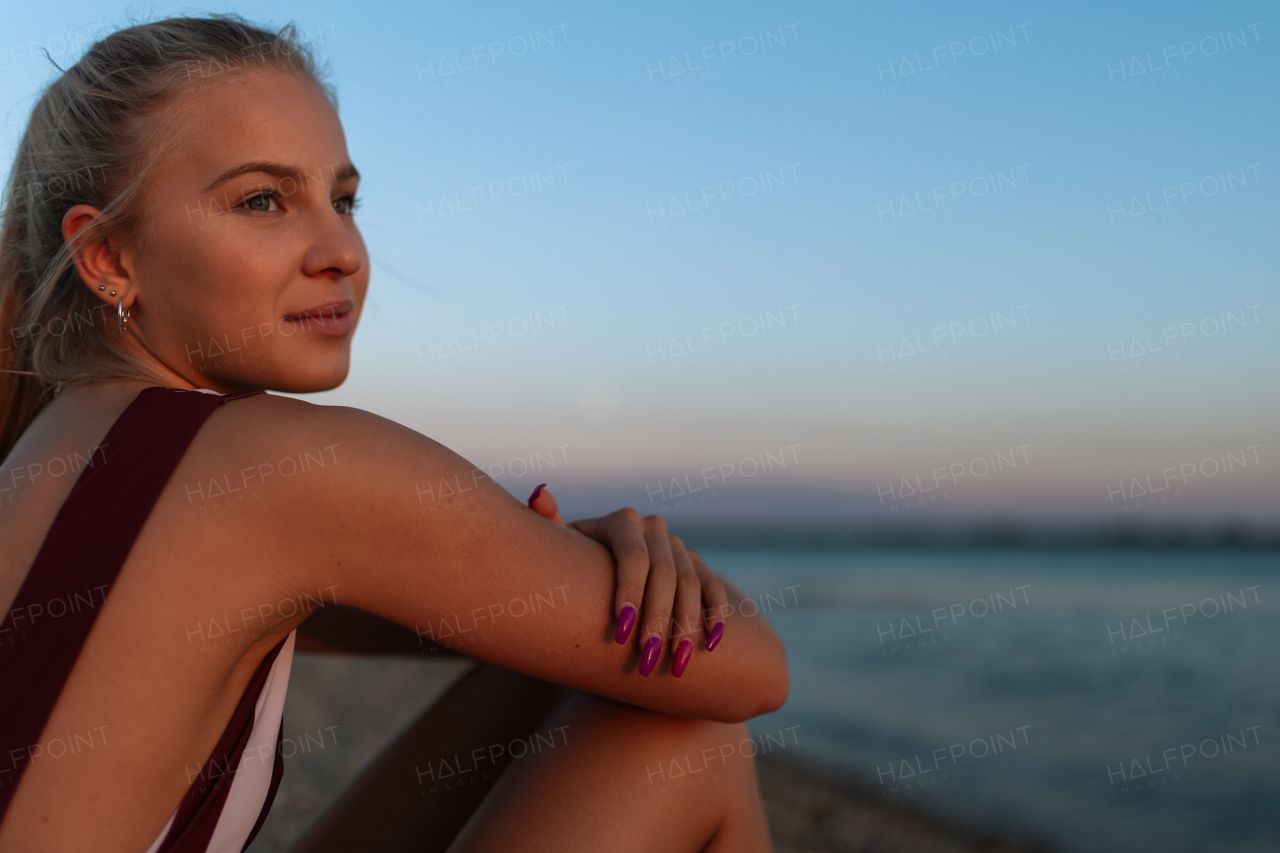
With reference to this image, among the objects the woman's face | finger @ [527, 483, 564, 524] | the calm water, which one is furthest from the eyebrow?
the calm water

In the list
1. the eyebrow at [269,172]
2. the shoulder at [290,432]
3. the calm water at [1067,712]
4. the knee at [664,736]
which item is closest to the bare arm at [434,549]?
the shoulder at [290,432]

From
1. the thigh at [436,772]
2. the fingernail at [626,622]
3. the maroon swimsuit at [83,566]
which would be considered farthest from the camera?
the thigh at [436,772]

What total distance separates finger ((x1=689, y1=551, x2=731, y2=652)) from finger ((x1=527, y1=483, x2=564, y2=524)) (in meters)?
0.26

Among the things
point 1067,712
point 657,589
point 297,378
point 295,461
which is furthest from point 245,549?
point 1067,712

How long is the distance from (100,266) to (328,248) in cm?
39

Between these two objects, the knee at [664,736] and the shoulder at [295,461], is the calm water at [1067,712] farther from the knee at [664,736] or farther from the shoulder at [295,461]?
the shoulder at [295,461]

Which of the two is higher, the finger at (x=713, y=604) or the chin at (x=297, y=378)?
the chin at (x=297, y=378)

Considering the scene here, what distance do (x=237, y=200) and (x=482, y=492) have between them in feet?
2.13

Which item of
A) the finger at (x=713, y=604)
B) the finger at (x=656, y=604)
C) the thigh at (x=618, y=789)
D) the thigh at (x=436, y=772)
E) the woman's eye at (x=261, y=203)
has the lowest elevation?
the thigh at (x=436, y=772)

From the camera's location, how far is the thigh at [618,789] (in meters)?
1.34

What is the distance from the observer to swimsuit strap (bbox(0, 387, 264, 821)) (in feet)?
3.22

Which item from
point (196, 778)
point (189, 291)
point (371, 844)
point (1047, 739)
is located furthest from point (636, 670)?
point (1047, 739)

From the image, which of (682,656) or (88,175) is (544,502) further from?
(88,175)

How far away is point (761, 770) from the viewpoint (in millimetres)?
5082
